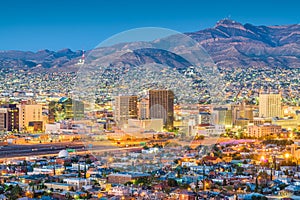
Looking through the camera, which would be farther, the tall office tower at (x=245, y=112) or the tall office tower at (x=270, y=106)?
the tall office tower at (x=270, y=106)

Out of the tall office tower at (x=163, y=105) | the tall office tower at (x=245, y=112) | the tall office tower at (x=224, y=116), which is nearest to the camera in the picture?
the tall office tower at (x=163, y=105)

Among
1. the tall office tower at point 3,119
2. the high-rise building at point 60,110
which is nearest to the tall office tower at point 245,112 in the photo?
the high-rise building at point 60,110

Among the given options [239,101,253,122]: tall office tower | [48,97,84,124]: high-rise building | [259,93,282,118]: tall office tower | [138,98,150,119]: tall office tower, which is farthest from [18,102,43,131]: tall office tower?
[138,98,150,119]: tall office tower

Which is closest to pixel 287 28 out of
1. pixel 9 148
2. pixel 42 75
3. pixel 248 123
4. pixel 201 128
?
pixel 42 75

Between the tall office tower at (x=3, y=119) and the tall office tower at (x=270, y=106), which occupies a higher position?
the tall office tower at (x=270, y=106)

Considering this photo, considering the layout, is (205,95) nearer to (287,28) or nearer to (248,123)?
(248,123)

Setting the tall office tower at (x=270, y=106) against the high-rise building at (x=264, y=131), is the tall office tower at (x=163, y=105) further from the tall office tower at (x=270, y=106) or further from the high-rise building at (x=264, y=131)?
the tall office tower at (x=270, y=106)
